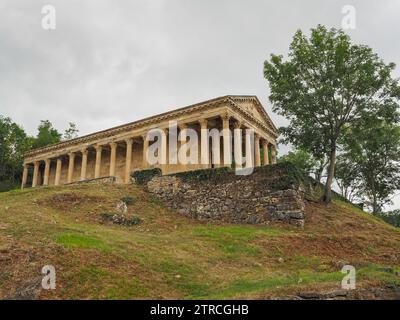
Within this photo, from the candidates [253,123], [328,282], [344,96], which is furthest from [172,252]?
[253,123]

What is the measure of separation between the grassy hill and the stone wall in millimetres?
879

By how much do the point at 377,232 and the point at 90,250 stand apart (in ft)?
50.5

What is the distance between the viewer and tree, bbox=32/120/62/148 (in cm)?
Answer: 6431

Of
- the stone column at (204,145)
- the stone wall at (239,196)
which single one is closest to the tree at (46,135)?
the stone column at (204,145)

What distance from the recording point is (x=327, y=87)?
25422 millimetres

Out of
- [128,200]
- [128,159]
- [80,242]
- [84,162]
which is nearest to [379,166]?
[128,159]

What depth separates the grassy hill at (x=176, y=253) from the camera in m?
10.6

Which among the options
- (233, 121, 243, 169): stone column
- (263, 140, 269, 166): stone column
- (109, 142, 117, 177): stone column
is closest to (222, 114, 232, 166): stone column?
(233, 121, 243, 169): stone column

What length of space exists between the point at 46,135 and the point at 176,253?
57653mm

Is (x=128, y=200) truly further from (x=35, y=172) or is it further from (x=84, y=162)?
(x=35, y=172)

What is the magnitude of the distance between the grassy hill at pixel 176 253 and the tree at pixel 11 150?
40.6 meters
